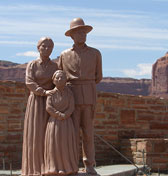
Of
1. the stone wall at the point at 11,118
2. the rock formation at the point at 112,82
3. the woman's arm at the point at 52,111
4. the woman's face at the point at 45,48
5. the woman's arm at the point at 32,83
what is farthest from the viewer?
the rock formation at the point at 112,82

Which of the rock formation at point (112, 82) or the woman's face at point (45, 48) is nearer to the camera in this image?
the woman's face at point (45, 48)

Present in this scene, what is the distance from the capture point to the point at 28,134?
24.0 ft

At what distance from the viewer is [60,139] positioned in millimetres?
7105

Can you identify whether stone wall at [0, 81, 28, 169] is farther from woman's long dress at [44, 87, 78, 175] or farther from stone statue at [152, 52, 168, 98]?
stone statue at [152, 52, 168, 98]

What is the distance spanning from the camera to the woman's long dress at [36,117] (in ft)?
23.6

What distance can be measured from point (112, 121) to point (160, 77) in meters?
62.9

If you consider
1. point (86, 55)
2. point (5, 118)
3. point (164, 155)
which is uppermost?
point (86, 55)

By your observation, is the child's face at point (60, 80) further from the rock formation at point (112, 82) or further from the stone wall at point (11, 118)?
the rock formation at point (112, 82)

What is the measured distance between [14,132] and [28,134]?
3.54 m

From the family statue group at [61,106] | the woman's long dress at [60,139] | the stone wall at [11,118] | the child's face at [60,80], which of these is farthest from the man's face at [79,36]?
the stone wall at [11,118]

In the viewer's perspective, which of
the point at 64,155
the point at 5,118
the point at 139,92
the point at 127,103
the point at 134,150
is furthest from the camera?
the point at 139,92

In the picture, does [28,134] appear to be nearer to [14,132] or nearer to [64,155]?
A: [64,155]

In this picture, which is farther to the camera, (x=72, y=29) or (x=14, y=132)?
(x=14, y=132)

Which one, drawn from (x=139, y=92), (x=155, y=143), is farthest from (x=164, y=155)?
(x=139, y=92)
